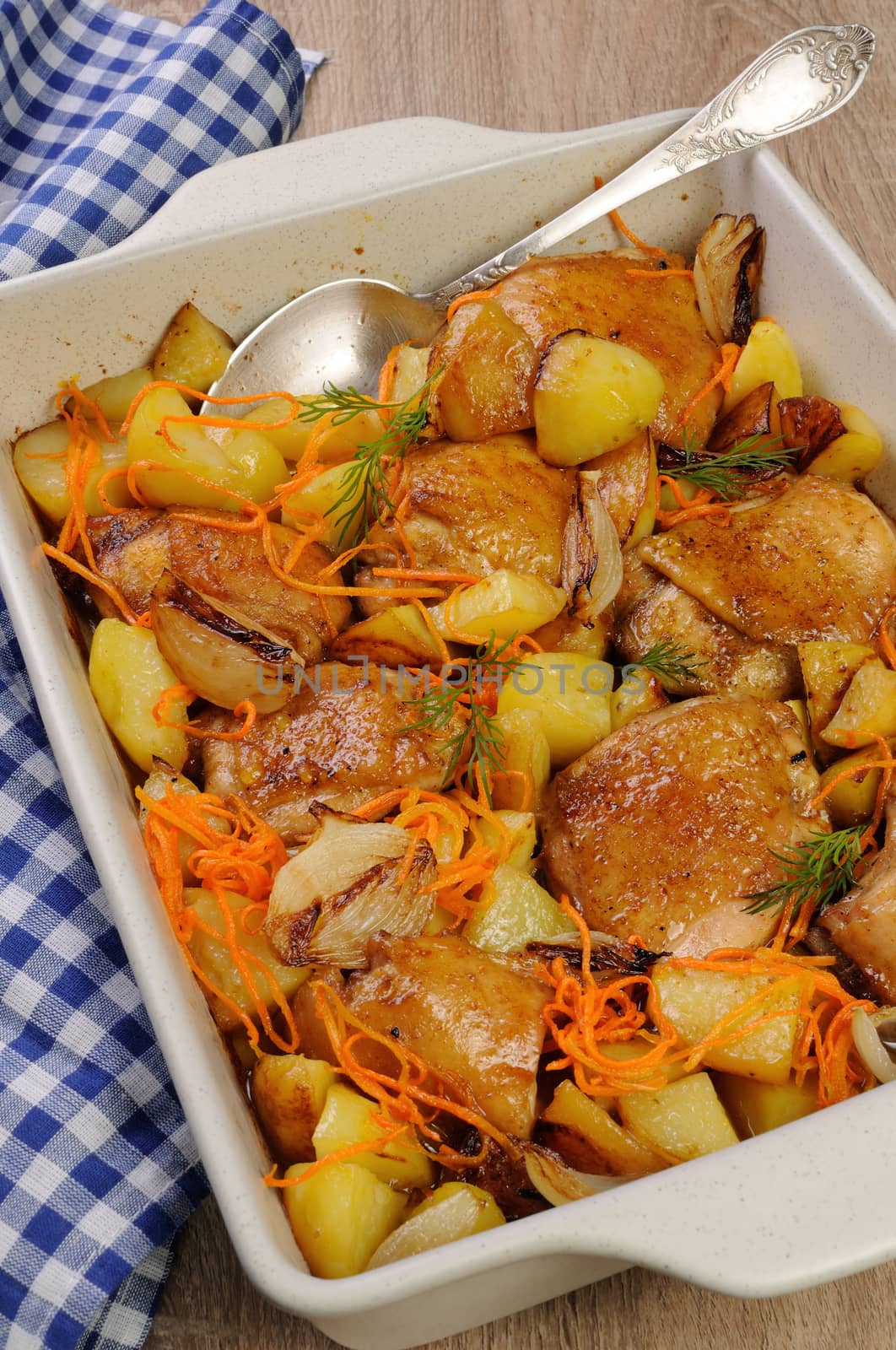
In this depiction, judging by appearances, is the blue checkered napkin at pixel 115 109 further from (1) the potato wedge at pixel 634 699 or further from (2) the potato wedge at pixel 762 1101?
(2) the potato wedge at pixel 762 1101

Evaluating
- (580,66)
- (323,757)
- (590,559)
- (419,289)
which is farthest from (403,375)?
(580,66)

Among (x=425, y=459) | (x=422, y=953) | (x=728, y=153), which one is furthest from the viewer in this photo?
(x=728, y=153)

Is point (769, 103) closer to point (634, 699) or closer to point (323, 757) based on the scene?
point (634, 699)

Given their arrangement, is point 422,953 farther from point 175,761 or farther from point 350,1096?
point 175,761

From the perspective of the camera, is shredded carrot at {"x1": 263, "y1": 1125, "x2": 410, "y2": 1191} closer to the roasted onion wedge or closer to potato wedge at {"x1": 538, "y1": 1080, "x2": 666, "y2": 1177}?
potato wedge at {"x1": 538, "y1": 1080, "x2": 666, "y2": 1177}

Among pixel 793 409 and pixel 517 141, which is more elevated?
pixel 517 141

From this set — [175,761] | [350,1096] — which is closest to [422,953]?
[350,1096]
